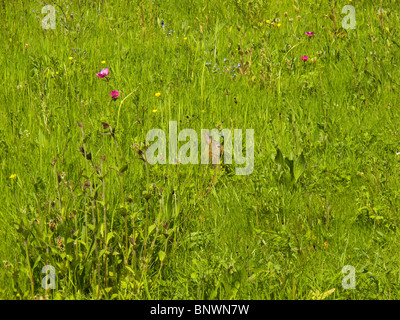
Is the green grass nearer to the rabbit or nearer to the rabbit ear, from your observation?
the rabbit

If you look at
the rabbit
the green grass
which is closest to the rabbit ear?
the rabbit

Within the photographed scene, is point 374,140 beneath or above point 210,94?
beneath

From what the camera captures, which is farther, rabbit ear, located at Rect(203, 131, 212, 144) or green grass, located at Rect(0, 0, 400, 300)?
rabbit ear, located at Rect(203, 131, 212, 144)

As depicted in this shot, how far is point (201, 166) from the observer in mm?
2947

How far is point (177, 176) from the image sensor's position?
2.77m

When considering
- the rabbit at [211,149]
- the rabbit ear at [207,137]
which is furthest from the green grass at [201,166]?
the rabbit ear at [207,137]

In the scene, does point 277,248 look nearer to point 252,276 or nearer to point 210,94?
point 252,276

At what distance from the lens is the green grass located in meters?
2.07

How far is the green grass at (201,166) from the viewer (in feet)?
6.81

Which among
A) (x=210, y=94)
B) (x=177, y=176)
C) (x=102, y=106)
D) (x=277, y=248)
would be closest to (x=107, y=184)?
(x=177, y=176)

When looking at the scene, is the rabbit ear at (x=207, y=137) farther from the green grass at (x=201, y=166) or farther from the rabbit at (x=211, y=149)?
the green grass at (x=201, y=166)

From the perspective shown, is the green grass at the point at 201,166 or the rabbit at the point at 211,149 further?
→ the rabbit at the point at 211,149

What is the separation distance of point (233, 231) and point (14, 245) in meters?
1.04
